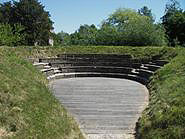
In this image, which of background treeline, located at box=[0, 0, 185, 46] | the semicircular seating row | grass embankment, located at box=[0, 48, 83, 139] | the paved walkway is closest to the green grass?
grass embankment, located at box=[0, 48, 83, 139]

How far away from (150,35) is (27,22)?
26.4m

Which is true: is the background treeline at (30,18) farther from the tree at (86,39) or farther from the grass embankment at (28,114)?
the grass embankment at (28,114)

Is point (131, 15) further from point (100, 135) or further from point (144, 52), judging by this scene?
point (100, 135)

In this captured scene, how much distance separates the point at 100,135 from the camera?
7789 mm

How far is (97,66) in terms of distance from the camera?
18.6 meters

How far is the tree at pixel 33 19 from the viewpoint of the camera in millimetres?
48312

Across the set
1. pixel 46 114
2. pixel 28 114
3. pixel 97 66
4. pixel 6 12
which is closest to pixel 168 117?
pixel 46 114

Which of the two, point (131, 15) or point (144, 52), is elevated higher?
point (131, 15)

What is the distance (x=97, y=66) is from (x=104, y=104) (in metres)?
7.92

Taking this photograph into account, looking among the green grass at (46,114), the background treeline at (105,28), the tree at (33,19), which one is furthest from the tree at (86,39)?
the green grass at (46,114)

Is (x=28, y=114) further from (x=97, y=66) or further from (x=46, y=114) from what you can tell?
(x=97, y=66)

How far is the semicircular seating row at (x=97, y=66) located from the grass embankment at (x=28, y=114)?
7.00 meters

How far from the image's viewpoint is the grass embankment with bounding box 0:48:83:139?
6.38m

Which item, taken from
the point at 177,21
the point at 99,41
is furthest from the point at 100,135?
the point at 177,21
